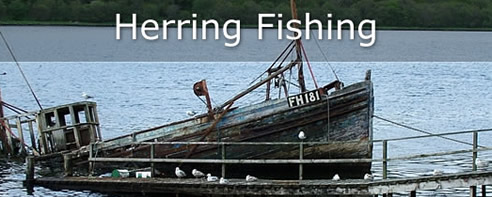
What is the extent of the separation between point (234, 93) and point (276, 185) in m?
54.1

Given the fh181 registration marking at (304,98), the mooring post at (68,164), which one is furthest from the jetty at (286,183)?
the fh181 registration marking at (304,98)

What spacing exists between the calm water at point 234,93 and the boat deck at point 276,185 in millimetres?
931

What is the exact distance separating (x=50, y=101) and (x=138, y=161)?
153 ft

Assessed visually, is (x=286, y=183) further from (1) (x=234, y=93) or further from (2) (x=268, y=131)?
(1) (x=234, y=93)

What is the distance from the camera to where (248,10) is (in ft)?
606

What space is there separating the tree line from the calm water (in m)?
40.1

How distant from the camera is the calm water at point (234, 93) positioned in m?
47.5

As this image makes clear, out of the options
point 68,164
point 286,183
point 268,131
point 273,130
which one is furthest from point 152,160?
point 273,130

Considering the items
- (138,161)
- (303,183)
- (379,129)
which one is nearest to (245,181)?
(303,183)

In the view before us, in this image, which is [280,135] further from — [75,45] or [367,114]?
[75,45]

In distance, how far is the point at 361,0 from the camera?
182375 mm

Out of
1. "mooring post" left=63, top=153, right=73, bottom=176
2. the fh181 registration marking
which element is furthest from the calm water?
the fh181 registration marking

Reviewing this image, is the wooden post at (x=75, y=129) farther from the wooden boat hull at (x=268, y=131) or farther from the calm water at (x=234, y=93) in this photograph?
the calm water at (x=234, y=93)

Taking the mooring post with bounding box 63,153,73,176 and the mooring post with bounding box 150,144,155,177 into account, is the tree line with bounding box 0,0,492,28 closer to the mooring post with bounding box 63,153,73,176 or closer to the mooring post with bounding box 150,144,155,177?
the mooring post with bounding box 63,153,73,176
